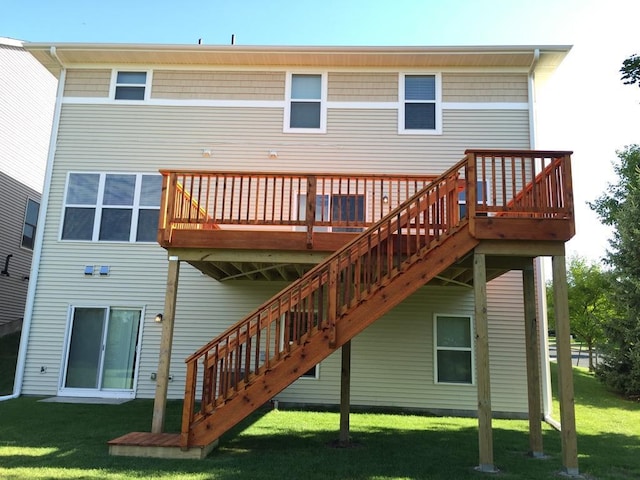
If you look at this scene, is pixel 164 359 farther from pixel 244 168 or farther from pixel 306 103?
pixel 306 103

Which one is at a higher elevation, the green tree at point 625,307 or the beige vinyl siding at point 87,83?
the beige vinyl siding at point 87,83

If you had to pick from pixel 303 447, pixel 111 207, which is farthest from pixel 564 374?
pixel 111 207

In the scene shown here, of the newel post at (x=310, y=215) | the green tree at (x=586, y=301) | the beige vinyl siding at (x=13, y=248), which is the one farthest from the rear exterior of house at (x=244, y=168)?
the green tree at (x=586, y=301)

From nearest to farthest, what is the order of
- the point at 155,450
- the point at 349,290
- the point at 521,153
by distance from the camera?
the point at 155,450 → the point at 349,290 → the point at 521,153

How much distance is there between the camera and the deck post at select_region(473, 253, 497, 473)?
17.1ft

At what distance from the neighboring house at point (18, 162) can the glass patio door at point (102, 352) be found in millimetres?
5130

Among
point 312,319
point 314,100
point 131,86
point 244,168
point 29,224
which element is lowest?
point 312,319

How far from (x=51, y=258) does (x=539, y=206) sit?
9.21 m

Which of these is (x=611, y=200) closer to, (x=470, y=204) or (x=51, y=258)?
(x=470, y=204)

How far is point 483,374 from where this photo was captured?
5398 mm

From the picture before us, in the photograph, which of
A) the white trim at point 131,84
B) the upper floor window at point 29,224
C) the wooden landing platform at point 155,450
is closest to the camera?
the wooden landing platform at point 155,450

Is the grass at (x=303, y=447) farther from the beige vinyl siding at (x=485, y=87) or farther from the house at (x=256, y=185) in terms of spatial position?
the beige vinyl siding at (x=485, y=87)

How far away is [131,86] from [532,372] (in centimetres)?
963

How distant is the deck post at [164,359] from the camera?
613cm
